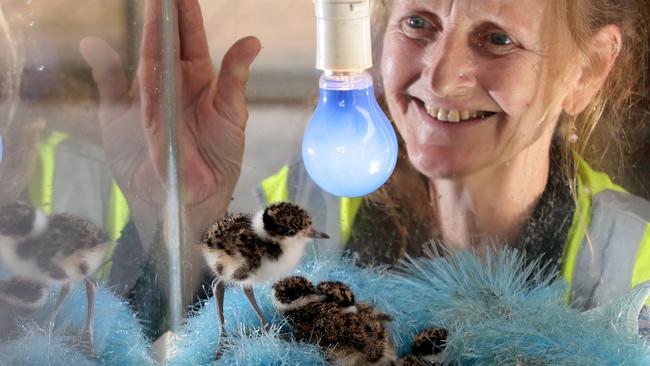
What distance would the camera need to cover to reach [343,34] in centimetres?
114

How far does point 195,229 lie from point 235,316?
234 mm

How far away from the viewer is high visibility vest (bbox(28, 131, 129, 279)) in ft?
3.91

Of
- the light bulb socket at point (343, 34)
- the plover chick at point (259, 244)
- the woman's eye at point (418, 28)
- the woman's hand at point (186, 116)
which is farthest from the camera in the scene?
the woman's eye at point (418, 28)

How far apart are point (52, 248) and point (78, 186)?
0.11 metres

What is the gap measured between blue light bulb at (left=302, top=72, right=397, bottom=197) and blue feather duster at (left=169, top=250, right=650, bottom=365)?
0.22 meters

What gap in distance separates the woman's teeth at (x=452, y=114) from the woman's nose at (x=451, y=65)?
35 mm

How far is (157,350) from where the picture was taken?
1.42 meters

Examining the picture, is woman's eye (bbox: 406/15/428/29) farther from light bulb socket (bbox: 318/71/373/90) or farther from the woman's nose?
light bulb socket (bbox: 318/71/373/90)

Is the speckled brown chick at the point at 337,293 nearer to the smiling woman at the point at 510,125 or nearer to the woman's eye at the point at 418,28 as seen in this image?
the smiling woman at the point at 510,125

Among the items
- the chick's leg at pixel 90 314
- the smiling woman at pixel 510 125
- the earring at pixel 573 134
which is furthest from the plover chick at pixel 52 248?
the earring at pixel 573 134

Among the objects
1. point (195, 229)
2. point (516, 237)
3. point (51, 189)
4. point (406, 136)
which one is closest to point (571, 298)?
point (516, 237)

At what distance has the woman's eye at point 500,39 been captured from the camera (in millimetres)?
1439

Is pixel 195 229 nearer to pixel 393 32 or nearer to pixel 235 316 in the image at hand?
pixel 235 316

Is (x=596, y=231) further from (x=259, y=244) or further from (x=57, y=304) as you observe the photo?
(x=57, y=304)
